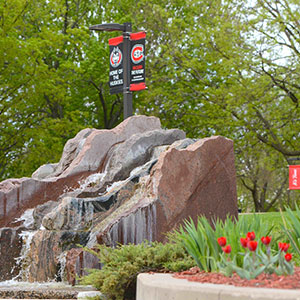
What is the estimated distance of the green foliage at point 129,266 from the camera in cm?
677

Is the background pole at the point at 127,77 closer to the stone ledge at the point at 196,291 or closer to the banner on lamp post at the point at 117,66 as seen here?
the banner on lamp post at the point at 117,66

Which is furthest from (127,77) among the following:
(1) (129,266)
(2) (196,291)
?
(2) (196,291)

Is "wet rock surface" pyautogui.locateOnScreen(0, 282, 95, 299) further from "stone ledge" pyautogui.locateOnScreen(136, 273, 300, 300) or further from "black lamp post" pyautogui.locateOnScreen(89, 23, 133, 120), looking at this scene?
"black lamp post" pyautogui.locateOnScreen(89, 23, 133, 120)

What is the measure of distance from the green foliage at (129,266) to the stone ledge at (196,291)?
49.0 inches

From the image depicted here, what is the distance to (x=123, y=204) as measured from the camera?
35.5ft

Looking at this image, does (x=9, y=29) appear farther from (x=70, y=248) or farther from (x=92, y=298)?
(x=92, y=298)

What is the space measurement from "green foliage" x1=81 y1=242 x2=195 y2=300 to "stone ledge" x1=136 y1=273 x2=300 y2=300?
125cm

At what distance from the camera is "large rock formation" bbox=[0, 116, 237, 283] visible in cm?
972

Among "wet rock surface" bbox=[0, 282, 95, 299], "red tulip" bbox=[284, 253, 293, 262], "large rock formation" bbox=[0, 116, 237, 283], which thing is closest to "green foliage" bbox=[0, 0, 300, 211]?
"large rock formation" bbox=[0, 116, 237, 283]

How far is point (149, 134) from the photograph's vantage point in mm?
13555

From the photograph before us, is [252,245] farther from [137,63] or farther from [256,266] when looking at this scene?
[137,63]

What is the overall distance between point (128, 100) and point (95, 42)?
11.1 metres

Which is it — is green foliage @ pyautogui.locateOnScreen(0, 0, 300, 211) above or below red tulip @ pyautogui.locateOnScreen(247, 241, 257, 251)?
above

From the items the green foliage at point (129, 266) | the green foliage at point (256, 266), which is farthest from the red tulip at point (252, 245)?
the green foliage at point (129, 266)
